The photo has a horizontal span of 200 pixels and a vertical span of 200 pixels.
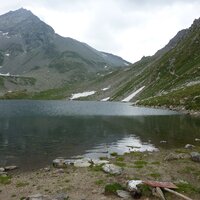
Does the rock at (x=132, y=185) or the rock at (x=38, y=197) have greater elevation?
the rock at (x=132, y=185)

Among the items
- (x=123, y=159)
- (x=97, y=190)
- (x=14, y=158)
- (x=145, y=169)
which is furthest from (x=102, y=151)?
(x=97, y=190)

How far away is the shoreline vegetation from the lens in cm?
2583

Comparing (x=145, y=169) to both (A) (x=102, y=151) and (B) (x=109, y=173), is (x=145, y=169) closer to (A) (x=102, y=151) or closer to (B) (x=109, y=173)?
(B) (x=109, y=173)

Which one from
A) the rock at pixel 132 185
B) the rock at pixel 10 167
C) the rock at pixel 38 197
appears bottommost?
the rock at pixel 10 167

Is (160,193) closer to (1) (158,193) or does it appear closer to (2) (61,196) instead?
(1) (158,193)

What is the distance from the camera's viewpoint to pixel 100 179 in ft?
99.2

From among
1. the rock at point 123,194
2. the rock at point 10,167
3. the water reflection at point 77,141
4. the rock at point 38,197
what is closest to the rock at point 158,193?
the rock at point 123,194

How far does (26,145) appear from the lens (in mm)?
55312

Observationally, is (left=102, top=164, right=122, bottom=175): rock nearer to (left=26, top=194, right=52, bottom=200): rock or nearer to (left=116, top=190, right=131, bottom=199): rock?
(left=116, top=190, right=131, bottom=199): rock

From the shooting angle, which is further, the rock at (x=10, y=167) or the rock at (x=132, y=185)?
the rock at (x=10, y=167)

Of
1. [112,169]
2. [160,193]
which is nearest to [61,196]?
[160,193]

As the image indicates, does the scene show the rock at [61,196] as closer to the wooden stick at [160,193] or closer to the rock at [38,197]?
the rock at [38,197]

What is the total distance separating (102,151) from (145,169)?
16403 millimetres

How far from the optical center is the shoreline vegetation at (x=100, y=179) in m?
25.8
